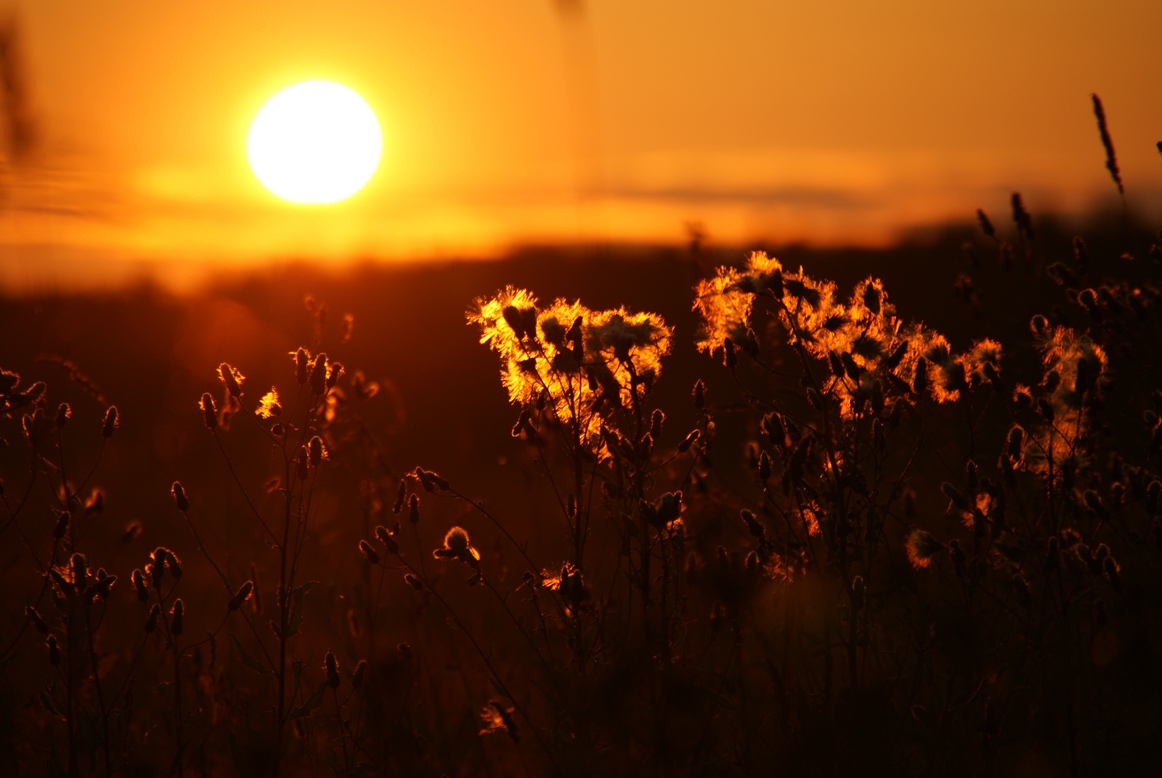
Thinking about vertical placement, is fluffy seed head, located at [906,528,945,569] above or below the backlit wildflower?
below

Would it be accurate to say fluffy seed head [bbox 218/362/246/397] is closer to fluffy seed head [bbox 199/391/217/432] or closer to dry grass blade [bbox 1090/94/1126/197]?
fluffy seed head [bbox 199/391/217/432]

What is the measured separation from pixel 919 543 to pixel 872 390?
1.43 feet

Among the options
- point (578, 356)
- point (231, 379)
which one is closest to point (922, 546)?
point (578, 356)

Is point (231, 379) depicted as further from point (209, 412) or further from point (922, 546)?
point (922, 546)

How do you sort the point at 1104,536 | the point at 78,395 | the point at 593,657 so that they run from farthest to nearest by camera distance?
the point at 78,395 < the point at 1104,536 < the point at 593,657

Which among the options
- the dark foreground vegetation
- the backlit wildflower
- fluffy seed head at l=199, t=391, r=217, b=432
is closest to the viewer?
the dark foreground vegetation

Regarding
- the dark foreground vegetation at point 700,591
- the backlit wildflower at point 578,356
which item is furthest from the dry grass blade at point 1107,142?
the backlit wildflower at point 578,356

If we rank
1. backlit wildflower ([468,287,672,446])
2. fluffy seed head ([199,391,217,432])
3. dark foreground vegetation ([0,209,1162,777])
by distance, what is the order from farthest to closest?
fluffy seed head ([199,391,217,432]) → backlit wildflower ([468,287,672,446]) → dark foreground vegetation ([0,209,1162,777])

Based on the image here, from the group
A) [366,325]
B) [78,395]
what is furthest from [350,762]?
[366,325]

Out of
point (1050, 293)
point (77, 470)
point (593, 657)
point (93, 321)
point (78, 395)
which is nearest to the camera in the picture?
point (593, 657)

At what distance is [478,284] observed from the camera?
17875 mm

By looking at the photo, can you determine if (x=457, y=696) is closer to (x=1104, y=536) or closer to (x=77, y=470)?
(x=1104, y=536)

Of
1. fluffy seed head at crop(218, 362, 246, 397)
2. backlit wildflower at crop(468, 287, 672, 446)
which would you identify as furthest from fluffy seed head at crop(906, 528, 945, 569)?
fluffy seed head at crop(218, 362, 246, 397)

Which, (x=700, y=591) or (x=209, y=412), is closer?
(x=209, y=412)
